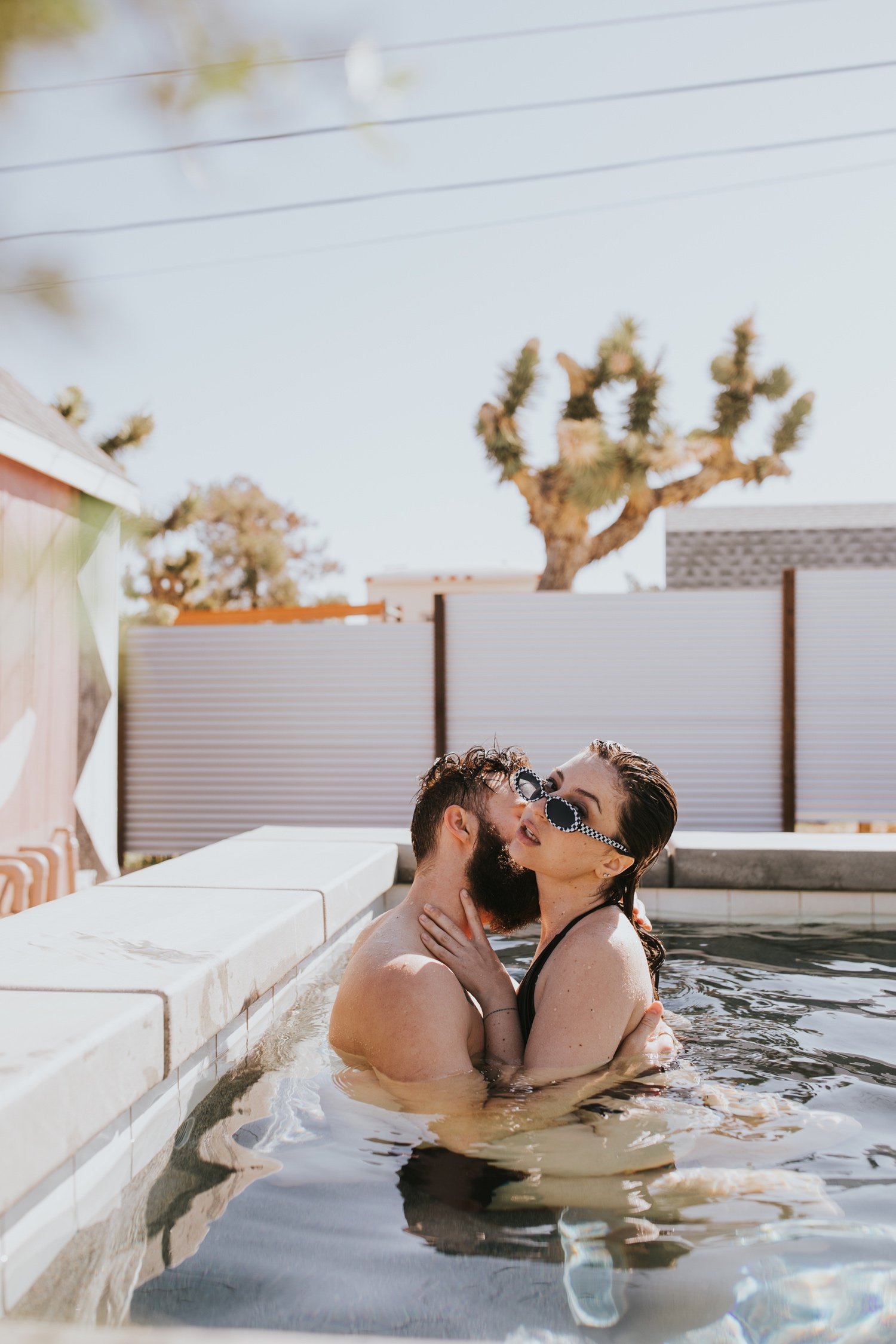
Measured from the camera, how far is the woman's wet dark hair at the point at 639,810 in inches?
109

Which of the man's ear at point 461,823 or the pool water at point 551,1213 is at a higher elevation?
the man's ear at point 461,823

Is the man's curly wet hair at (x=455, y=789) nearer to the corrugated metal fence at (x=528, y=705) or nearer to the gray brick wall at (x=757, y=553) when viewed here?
the corrugated metal fence at (x=528, y=705)

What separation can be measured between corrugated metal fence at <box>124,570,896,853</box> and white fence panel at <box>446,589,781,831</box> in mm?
15

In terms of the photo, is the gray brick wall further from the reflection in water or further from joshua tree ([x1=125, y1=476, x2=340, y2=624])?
the reflection in water

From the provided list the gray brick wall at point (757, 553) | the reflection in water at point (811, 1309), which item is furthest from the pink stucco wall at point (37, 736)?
the gray brick wall at point (757, 553)

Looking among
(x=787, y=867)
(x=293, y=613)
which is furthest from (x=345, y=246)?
(x=293, y=613)

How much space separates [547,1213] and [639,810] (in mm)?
984

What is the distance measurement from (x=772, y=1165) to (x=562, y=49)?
2.44 m

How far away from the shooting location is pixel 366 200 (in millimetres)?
969

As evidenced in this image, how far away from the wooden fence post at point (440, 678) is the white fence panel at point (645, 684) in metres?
0.07

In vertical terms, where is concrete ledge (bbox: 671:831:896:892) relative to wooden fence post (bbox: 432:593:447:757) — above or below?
below

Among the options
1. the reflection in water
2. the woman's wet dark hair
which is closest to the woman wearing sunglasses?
the woman's wet dark hair

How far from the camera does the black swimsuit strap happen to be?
2.77m

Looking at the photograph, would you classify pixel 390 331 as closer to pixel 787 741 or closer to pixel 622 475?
pixel 787 741
